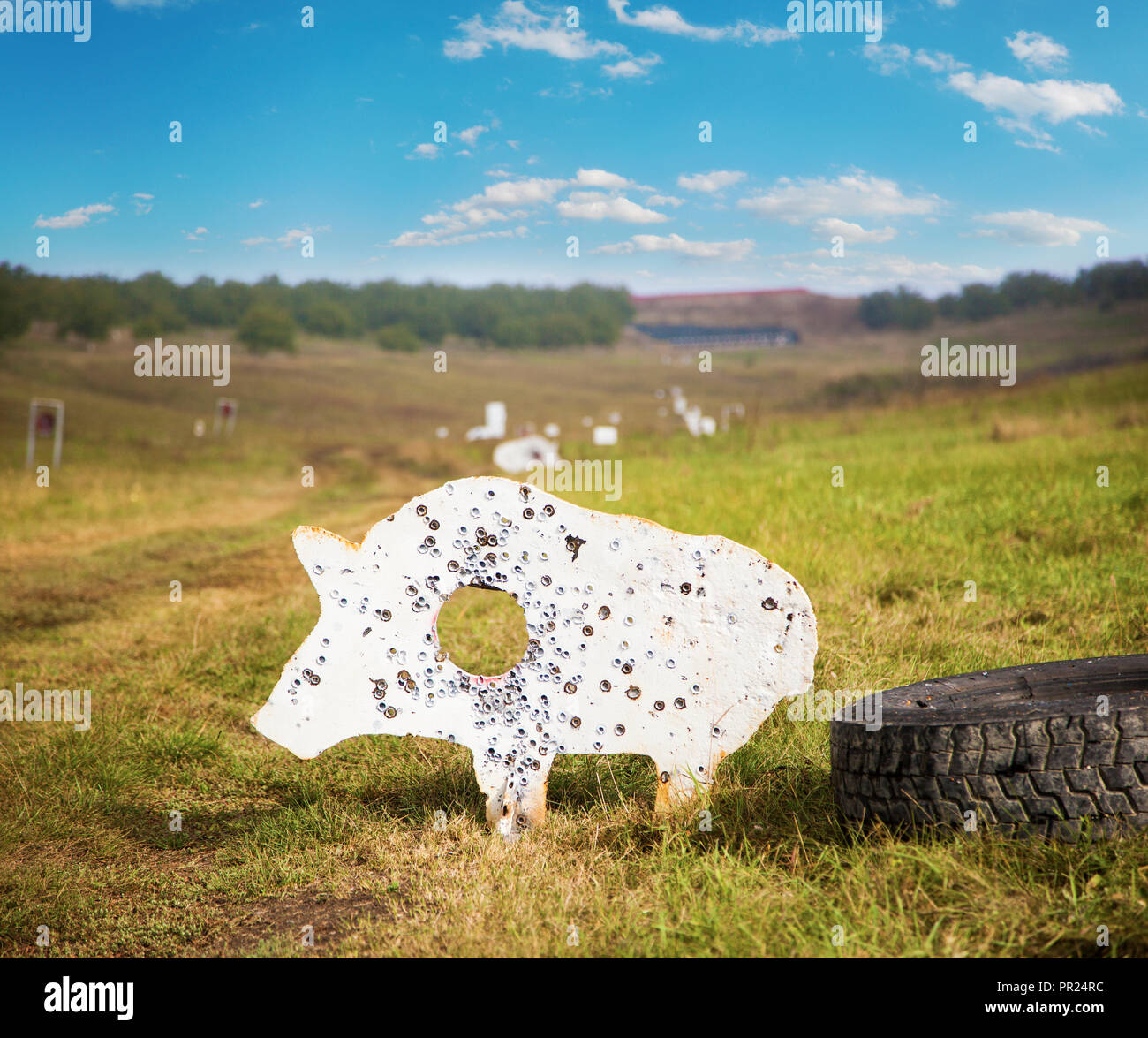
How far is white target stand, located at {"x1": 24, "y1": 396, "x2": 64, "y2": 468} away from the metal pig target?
1420cm

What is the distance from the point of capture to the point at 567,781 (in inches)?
153

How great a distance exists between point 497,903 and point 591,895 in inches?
12.0

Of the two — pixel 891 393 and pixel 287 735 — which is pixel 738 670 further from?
pixel 891 393

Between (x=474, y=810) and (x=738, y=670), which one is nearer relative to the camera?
(x=738, y=670)

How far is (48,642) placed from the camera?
6.61 meters

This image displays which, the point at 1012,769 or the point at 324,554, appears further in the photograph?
the point at 324,554

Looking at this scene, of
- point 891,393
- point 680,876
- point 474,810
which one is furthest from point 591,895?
point 891,393

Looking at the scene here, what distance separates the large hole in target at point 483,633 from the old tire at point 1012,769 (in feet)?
7.97

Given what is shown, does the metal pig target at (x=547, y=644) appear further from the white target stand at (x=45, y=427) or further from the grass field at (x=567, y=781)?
the white target stand at (x=45, y=427)

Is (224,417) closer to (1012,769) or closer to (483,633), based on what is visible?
(483,633)

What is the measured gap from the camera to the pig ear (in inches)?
136

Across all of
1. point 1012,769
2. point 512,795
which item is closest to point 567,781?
point 512,795

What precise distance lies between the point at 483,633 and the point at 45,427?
46.7 ft

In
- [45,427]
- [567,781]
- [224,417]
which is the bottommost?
[567,781]
